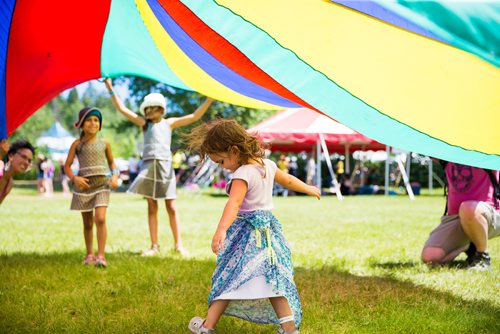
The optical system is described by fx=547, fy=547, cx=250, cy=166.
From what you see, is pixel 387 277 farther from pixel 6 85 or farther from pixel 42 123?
pixel 42 123

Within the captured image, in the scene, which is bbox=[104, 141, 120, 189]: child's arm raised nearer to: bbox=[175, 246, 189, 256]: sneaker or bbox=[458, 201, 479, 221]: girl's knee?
bbox=[175, 246, 189, 256]: sneaker

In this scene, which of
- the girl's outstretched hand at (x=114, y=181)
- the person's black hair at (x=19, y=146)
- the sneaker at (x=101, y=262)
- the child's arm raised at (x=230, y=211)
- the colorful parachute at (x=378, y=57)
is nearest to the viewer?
the child's arm raised at (x=230, y=211)

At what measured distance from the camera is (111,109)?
217 ft

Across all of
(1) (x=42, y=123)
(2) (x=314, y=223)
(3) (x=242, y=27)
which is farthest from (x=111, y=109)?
(3) (x=242, y=27)

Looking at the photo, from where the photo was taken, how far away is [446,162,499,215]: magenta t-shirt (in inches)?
175

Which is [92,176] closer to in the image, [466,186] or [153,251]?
[153,251]

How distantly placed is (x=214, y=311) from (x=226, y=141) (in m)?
0.85

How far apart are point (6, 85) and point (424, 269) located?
367 centimetres

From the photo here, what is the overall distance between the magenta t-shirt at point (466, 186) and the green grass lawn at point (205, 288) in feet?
1.91

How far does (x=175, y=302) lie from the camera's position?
346 cm

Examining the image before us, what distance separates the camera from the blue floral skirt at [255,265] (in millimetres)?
2686

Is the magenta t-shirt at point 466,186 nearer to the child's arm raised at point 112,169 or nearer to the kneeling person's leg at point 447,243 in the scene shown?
the kneeling person's leg at point 447,243

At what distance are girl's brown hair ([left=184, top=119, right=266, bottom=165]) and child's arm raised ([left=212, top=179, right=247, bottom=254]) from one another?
0.16m

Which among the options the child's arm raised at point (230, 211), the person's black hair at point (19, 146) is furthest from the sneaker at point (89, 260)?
the child's arm raised at point (230, 211)
